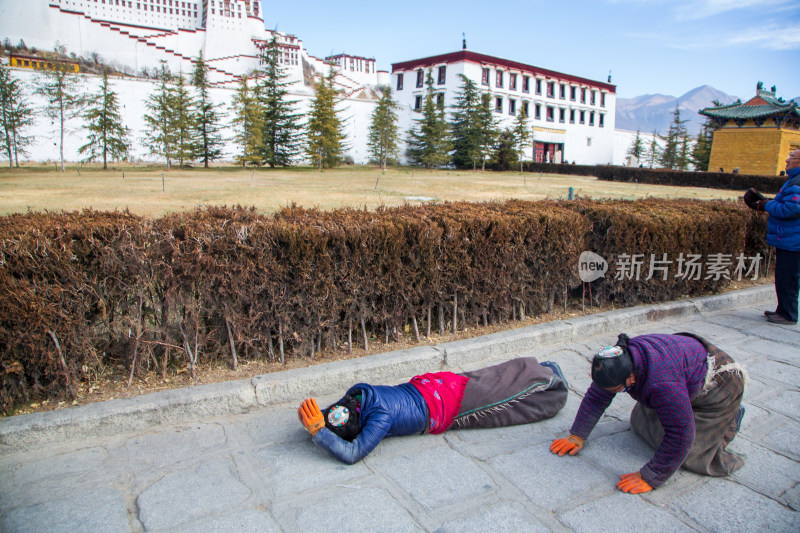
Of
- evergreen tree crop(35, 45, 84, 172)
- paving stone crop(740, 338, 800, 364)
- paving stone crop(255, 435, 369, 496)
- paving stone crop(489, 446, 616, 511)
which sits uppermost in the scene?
evergreen tree crop(35, 45, 84, 172)

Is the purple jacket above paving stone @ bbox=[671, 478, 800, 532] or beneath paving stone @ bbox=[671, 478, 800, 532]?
above

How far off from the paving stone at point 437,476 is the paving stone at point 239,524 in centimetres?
64

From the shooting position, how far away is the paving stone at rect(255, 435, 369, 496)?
260cm

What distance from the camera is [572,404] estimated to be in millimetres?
3562

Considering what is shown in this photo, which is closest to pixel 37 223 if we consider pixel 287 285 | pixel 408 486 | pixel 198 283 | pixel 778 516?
pixel 198 283

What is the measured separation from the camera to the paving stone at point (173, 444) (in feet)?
9.12

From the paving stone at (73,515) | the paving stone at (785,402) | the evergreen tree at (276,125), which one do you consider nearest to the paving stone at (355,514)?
the paving stone at (73,515)

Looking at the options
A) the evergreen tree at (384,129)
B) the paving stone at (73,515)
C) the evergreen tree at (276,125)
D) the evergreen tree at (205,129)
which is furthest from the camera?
the evergreen tree at (384,129)

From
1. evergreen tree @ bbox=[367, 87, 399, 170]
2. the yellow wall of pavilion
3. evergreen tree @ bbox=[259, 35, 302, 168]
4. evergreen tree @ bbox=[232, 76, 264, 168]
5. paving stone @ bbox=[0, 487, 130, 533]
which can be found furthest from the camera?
evergreen tree @ bbox=[367, 87, 399, 170]

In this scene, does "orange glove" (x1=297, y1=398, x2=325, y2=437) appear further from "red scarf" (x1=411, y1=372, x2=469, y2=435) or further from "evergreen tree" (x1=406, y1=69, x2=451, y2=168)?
"evergreen tree" (x1=406, y1=69, x2=451, y2=168)

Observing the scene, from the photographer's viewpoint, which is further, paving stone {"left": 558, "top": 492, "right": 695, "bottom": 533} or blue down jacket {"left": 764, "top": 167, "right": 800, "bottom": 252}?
blue down jacket {"left": 764, "top": 167, "right": 800, "bottom": 252}

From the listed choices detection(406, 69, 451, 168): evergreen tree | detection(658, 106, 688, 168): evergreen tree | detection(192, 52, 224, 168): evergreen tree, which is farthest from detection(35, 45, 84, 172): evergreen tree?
detection(658, 106, 688, 168): evergreen tree

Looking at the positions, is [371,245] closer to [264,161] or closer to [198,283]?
[198,283]

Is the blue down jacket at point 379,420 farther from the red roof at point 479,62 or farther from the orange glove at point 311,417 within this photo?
the red roof at point 479,62
